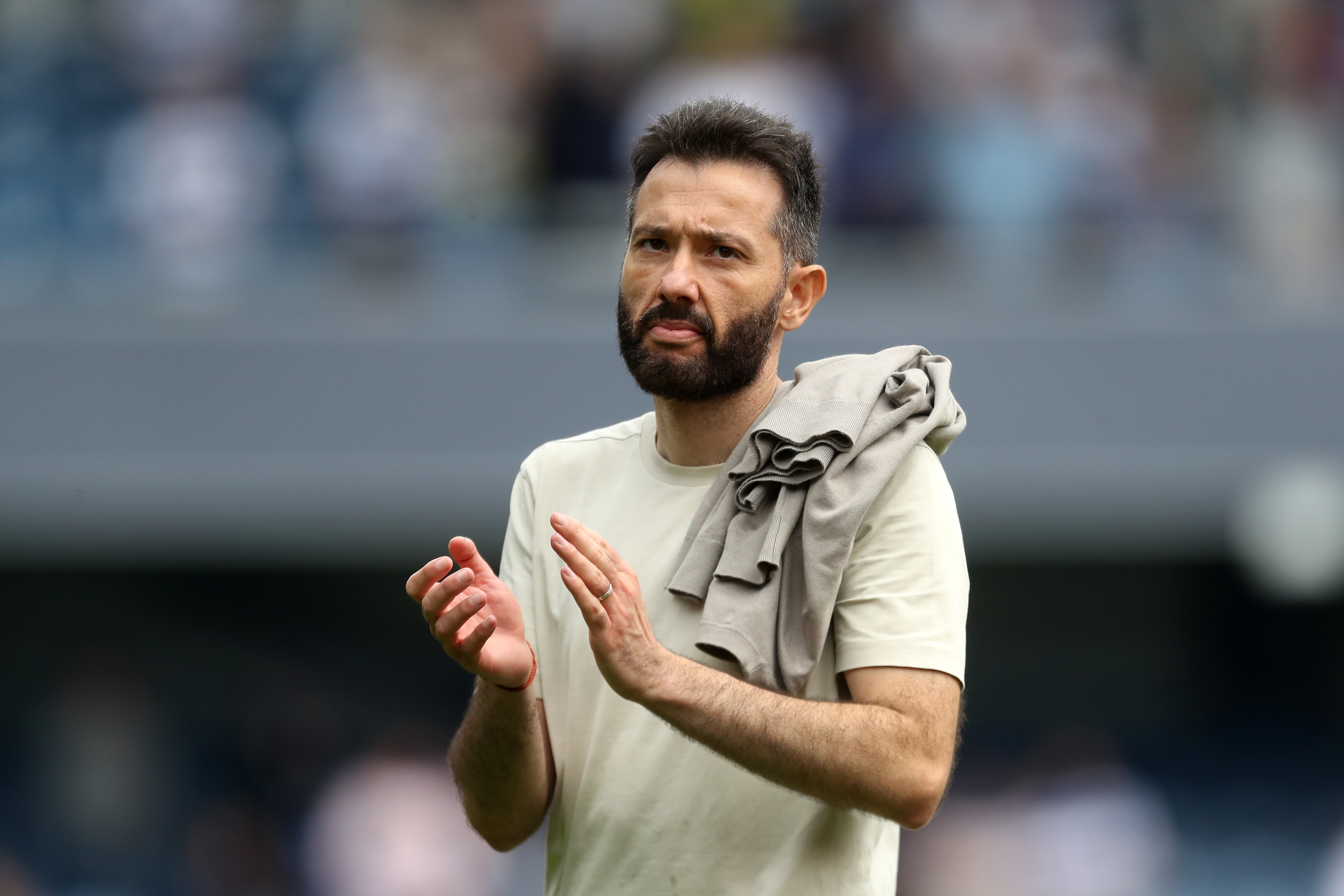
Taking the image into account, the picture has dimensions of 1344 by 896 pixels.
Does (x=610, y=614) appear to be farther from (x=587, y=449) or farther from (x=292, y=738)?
(x=292, y=738)

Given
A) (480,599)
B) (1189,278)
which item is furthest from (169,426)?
(480,599)

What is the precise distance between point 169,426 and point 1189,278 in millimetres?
5596

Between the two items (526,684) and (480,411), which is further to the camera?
(480,411)

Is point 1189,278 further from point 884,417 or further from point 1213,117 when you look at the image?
point 884,417

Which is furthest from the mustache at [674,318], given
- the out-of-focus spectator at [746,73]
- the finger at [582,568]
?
the out-of-focus spectator at [746,73]

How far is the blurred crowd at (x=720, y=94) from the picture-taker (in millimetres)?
8688

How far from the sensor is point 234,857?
966 centimetres

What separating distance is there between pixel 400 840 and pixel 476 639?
20.8 ft

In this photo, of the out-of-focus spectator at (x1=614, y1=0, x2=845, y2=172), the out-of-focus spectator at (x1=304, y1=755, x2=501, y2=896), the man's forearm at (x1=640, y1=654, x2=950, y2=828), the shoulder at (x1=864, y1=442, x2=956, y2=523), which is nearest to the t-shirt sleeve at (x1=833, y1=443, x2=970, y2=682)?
the shoulder at (x1=864, y1=442, x2=956, y2=523)

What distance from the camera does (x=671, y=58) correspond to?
30.0 ft

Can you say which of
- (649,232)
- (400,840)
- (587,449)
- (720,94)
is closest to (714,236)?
(649,232)

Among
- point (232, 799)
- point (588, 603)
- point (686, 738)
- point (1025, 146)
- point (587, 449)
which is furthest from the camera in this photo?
point (232, 799)

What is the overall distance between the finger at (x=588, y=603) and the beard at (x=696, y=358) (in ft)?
1.62

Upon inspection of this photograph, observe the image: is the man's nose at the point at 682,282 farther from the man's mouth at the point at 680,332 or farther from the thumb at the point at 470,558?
the thumb at the point at 470,558
